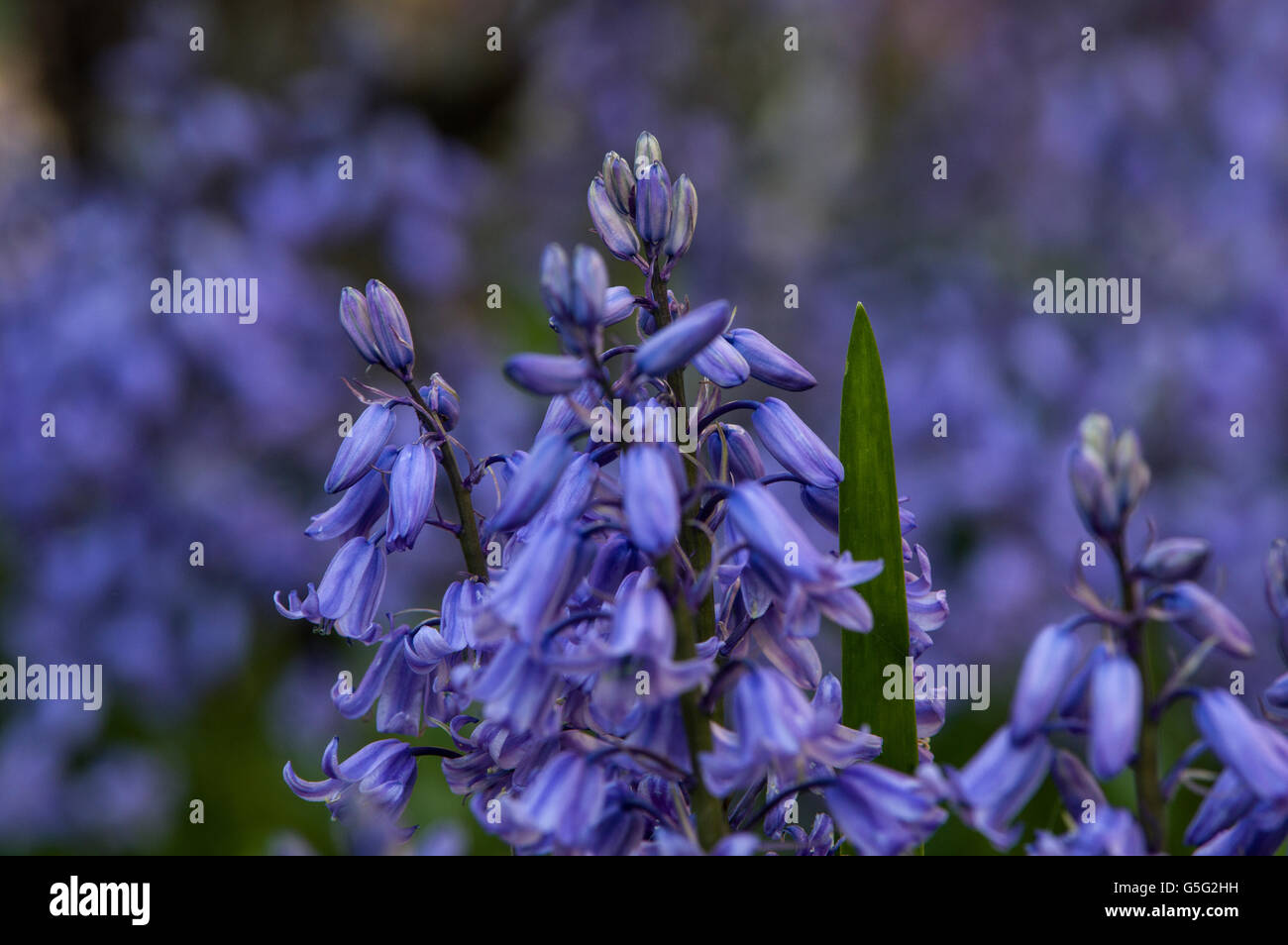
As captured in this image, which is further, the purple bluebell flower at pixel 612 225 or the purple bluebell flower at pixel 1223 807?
the purple bluebell flower at pixel 612 225

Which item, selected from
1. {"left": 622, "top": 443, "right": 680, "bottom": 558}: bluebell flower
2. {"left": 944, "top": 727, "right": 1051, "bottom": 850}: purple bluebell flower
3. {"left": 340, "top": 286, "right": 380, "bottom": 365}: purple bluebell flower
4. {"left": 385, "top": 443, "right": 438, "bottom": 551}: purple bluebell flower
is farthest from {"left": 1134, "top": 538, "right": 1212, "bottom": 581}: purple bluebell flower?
{"left": 340, "top": 286, "right": 380, "bottom": 365}: purple bluebell flower

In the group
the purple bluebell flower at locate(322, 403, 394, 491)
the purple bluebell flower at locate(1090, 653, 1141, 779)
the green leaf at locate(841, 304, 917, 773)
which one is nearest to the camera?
the purple bluebell flower at locate(1090, 653, 1141, 779)

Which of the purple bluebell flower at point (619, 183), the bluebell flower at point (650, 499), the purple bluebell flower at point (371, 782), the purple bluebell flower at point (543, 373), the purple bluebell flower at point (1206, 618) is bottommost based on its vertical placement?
the purple bluebell flower at point (371, 782)

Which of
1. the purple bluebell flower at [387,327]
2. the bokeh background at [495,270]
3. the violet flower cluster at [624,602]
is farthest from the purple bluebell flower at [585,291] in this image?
the bokeh background at [495,270]

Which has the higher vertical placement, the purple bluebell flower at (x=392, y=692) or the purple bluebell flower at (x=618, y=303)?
the purple bluebell flower at (x=618, y=303)

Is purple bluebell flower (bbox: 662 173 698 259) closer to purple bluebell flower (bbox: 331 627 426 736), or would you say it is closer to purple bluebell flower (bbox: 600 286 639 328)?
purple bluebell flower (bbox: 600 286 639 328)

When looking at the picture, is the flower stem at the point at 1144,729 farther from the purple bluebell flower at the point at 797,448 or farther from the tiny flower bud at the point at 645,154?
the tiny flower bud at the point at 645,154
